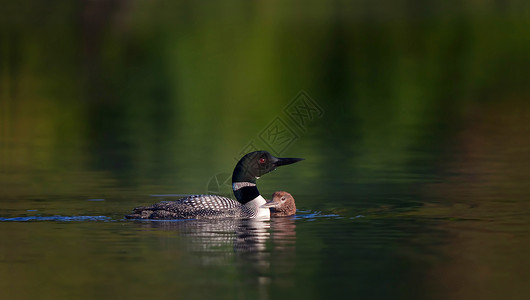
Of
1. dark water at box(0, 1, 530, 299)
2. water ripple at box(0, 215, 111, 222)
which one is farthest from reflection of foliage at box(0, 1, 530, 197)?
water ripple at box(0, 215, 111, 222)

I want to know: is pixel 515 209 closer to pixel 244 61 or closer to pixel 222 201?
pixel 222 201

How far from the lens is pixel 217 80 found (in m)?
22.5


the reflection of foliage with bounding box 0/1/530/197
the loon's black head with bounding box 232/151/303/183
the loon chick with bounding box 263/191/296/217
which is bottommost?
the loon chick with bounding box 263/191/296/217

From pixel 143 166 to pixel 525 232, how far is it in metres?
5.78

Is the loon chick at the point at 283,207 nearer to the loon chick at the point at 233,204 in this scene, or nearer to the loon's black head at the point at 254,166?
the loon chick at the point at 233,204

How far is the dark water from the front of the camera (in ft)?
23.9

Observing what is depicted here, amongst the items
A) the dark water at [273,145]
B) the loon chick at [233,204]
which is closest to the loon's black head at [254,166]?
the loon chick at [233,204]

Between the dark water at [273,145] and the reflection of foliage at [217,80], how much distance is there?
0.07m

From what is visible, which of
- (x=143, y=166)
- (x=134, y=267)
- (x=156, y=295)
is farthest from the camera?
(x=143, y=166)

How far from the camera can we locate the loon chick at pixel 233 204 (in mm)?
9508

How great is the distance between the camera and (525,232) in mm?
8680

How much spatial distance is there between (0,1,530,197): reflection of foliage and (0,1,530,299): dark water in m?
0.07

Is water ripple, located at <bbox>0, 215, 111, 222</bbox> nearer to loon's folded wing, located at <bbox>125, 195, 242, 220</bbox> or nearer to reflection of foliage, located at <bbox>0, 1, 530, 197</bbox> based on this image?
loon's folded wing, located at <bbox>125, 195, 242, 220</bbox>

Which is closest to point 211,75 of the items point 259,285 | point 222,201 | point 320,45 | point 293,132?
point 320,45
